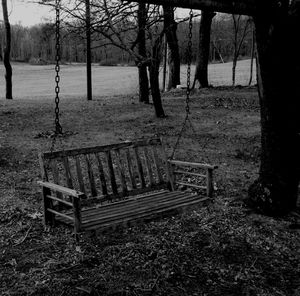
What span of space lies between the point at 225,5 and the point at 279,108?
1.58 meters

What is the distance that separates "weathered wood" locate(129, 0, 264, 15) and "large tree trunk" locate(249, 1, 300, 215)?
9.0 inches

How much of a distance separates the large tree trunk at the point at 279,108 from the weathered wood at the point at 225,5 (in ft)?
0.75

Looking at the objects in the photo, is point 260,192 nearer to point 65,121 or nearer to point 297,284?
point 297,284

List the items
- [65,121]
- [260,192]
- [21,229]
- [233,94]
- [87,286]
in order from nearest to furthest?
[87,286] → [21,229] → [260,192] → [65,121] → [233,94]

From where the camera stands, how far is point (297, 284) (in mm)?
4426

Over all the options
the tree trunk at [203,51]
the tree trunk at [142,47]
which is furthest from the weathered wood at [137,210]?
the tree trunk at [203,51]

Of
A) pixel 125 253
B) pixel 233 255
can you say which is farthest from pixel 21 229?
pixel 233 255

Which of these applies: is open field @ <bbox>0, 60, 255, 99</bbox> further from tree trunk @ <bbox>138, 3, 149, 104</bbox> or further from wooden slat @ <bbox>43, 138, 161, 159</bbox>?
wooden slat @ <bbox>43, 138, 161, 159</bbox>

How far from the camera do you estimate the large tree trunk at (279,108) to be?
532 cm

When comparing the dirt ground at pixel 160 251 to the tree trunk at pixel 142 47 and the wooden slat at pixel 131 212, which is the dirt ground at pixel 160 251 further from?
the tree trunk at pixel 142 47

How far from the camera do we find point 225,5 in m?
4.69

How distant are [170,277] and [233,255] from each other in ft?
2.95

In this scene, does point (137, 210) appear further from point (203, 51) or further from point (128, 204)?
point (203, 51)

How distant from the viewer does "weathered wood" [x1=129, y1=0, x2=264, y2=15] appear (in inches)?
173
